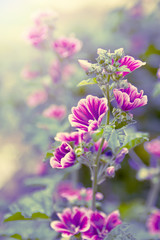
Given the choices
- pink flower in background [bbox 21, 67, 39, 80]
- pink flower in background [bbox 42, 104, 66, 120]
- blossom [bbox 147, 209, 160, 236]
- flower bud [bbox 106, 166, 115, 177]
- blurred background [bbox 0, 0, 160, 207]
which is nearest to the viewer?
flower bud [bbox 106, 166, 115, 177]

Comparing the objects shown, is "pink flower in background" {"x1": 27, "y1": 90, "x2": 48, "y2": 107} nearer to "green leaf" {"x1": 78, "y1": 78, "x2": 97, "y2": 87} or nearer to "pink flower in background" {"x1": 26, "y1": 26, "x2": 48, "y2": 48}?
"pink flower in background" {"x1": 26, "y1": 26, "x2": 48, "y2": 48}

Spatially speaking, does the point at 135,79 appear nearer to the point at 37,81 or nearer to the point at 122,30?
the point at 122,30

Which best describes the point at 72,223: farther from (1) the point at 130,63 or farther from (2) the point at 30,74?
→ (2) the point at 30,74

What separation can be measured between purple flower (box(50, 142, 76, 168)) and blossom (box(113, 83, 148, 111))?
16 cm

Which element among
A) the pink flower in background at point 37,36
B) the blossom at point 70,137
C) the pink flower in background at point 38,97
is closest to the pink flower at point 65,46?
the pink flower in background at point 37,36

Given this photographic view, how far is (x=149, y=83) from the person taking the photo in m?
2.29

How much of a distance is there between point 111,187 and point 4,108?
1035 mm

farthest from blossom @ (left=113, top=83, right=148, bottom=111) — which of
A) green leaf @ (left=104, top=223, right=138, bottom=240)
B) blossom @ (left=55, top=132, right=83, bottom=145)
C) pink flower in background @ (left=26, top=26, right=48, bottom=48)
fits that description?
pink flower in background @ (left=26, top=26, right=48, bottom=48)

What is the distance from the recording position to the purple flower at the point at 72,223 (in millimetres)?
738

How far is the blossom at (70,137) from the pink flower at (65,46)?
2.10 ft

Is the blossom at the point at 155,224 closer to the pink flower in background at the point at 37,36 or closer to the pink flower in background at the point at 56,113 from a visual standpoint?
the pink flower in background at the point at 56,113

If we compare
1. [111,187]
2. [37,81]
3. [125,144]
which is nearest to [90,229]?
[125,144]

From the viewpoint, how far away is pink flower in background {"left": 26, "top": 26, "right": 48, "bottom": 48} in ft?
4.61

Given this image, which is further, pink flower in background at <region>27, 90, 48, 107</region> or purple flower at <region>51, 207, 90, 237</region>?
pink flower in background at <region>27, 90, 48, 107</region>
